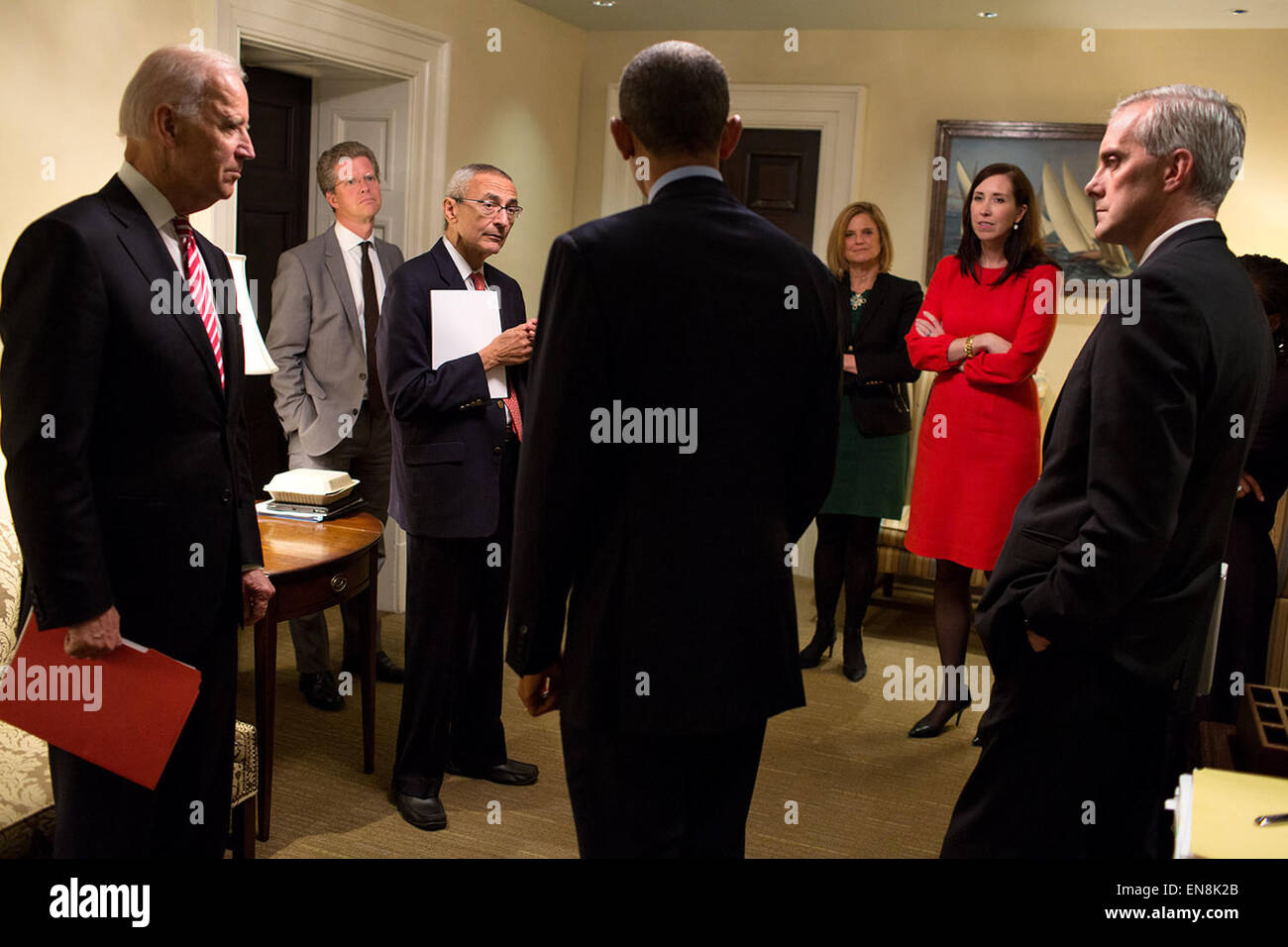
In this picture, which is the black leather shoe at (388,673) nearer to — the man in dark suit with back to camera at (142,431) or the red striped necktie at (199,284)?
the man in dark suit with back to camera at (142,431)

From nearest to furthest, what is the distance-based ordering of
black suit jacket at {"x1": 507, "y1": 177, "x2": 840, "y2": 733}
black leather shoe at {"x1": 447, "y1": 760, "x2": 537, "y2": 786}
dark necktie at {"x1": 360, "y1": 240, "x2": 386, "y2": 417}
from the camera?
black suit jacket at {"x1": 507, "y1": 177, "x2": 840, "y2": 733} → black leather shoe at {"x1": 447, "y1": 760, "x2": 537, "y2": 786} → dark necktie at {"x1": 360, "y1": 240, "x2": 386, "y2": 417}

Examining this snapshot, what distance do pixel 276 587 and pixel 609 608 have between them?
1400mm

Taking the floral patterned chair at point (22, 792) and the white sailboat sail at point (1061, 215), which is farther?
the white sailboat sail at point (1061, 215)

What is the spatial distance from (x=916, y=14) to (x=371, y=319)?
10.1 feet

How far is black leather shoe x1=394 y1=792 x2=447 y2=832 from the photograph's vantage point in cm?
305

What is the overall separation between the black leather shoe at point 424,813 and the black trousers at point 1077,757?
1562 mm

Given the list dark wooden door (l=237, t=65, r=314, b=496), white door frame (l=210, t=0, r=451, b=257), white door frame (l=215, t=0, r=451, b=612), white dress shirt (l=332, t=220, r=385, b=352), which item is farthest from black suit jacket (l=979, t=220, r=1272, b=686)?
dark wooden door (l=237, t=65, r=314, b=496)

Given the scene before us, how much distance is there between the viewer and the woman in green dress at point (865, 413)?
4.30 metres

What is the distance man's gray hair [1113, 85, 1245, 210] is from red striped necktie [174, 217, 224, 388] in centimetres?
155

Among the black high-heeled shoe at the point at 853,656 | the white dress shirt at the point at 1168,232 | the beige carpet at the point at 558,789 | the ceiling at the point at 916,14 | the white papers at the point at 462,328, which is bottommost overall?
the beige carpet at the point at 558,789

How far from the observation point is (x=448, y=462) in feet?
9.61

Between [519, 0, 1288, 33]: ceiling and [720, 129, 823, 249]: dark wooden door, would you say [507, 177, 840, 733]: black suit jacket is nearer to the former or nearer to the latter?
[519, 0, 1288, 33]: ceiling

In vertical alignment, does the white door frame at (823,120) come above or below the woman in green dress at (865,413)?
above

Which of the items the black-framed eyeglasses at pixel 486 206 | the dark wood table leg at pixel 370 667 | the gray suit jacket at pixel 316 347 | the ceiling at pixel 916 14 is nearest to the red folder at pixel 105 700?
the dark wood table leg at pixel 370 667
